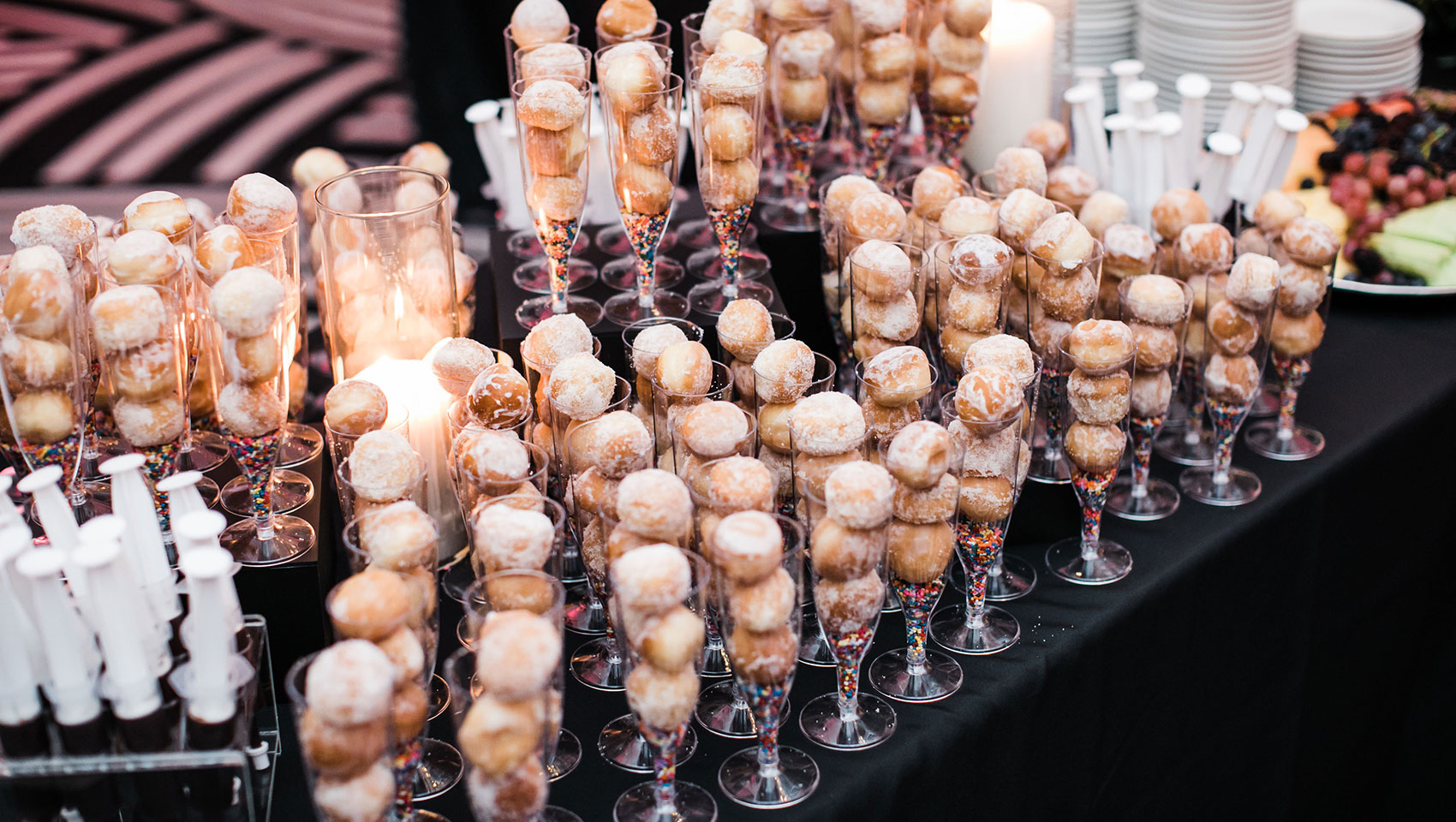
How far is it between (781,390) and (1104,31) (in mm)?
1765

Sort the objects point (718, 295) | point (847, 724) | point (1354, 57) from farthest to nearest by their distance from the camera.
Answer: point (1354, 57) → point (718, 295) → point (847, 724)

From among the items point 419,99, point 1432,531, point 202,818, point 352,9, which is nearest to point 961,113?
point 1432,531

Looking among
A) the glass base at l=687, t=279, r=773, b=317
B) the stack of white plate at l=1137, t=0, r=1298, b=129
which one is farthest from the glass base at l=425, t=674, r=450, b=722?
the stack of white plate at l=1137, t=0, r=1298, b=129

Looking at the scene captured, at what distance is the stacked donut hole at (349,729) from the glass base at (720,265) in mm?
861

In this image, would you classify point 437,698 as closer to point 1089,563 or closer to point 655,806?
point 655,806

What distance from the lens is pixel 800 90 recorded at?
1740 millimetres

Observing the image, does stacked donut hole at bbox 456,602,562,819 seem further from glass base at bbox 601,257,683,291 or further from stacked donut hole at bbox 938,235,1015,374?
glass base at bbox 601,257,683,291

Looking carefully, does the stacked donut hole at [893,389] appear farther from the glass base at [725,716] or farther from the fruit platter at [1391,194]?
the fruit platter at [1391,194]

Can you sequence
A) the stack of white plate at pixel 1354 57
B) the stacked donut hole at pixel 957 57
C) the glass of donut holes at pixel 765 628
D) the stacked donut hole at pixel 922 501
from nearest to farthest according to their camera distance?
the glass of donut holes at pixel 765 628 → the stacked donut hole at pixel 922 501 → the stacked donut hole at pixel 957 57 → the stack of white plate at pixel 1354 57

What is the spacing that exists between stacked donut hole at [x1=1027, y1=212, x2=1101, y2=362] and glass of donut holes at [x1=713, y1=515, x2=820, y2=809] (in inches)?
20.7

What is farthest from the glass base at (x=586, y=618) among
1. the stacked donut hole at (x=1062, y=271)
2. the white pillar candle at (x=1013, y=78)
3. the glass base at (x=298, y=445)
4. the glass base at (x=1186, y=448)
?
the white pillar candle at (x=1013, y=78)

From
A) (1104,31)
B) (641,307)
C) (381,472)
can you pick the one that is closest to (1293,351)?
(641,307)

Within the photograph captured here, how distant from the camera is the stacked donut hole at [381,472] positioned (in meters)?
1.11

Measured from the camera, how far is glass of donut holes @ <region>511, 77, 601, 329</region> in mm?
1408
